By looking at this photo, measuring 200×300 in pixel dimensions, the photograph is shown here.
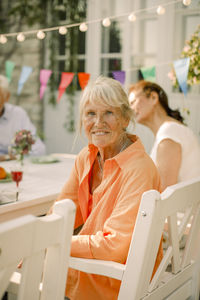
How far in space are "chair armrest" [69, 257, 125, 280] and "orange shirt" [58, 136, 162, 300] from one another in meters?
0.06

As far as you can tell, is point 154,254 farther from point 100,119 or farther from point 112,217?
point 100,119

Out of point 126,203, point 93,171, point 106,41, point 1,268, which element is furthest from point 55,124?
point 1,268

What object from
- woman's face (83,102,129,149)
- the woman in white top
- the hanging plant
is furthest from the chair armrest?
the hanging plant

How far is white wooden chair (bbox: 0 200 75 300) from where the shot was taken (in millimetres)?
753

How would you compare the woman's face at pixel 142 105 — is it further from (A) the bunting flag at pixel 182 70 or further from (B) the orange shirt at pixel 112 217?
(B) the orange shirt at pixel 112 217

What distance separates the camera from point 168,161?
7.22ft

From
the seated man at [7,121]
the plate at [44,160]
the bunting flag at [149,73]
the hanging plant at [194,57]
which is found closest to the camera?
the hanging plant at [194,57]

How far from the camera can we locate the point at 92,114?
1647mm

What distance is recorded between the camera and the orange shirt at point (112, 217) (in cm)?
129

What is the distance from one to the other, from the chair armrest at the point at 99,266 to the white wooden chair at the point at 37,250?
278 mm

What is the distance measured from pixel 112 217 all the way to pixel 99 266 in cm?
18

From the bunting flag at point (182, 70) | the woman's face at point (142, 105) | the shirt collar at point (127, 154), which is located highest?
the bunting flag at point (182, 70)

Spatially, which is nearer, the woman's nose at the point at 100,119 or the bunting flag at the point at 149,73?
the woman's nose at the point at 100,119

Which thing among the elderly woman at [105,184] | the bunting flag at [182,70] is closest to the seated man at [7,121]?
the bunting flag at [182,70]
